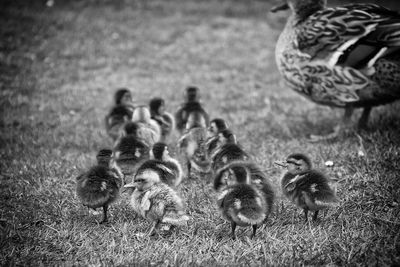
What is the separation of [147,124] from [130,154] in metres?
0.87

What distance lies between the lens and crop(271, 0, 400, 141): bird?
508 cm

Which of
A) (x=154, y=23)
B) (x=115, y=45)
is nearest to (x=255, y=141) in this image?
(x=115, y=45)

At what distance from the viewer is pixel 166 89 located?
8.62 meters

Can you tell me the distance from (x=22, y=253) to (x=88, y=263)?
61cm

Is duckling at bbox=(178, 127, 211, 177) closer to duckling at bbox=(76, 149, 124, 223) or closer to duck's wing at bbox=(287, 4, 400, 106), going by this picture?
duckling at bbox=(76, 149, 124, 223)

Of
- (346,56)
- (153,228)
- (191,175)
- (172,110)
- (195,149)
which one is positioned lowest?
(191,175)

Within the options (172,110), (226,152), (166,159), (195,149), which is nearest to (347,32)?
(226,152)

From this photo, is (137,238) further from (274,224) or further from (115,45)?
(115,45)

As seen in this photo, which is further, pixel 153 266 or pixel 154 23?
pixel 154 23

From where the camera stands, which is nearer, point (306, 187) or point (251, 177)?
point (306, 187)

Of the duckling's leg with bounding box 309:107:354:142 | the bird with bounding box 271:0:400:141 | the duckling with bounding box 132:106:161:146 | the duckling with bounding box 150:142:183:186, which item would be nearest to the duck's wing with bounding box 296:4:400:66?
the bird with bounding box 271:0:400:141

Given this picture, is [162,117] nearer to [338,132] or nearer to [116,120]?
[116,120]

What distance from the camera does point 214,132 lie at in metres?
5.22

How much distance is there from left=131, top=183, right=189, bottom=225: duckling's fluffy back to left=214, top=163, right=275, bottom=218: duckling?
1.77ft
